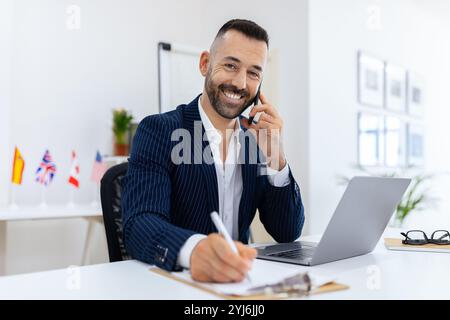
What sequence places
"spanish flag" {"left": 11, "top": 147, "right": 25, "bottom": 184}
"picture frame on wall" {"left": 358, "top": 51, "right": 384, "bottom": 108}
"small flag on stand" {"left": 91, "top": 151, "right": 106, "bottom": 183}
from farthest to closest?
"picture frame on wall" {"left": 358, "top": 51, "right": 384, "bottom": 108}
"small flag on stand" {"left": 91, "top": 151, "right": 106, "bottom": 183}
"spanish flag" {"left": 11, "top": 147, "right": 25, "bottom": 184}

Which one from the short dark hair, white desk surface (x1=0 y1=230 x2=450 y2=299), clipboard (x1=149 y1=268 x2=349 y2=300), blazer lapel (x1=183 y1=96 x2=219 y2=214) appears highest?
the short dark hair

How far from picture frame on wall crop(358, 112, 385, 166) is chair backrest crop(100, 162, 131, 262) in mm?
2727

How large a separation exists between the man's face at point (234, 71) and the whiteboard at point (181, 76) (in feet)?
6.70

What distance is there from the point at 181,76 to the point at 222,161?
→ 2.28 m

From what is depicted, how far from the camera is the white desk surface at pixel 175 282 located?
74 cm

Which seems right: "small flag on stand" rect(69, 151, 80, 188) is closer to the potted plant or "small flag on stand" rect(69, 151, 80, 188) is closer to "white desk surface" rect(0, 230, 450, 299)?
the potted plant

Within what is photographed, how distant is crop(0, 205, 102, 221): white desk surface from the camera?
2318 millimetres

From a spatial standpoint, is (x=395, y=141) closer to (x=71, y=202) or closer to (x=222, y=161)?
(x=71, y=202)

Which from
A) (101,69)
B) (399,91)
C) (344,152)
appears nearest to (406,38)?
(399,91)

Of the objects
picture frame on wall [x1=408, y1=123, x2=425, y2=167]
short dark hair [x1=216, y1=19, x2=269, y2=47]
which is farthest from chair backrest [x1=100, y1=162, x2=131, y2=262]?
picture frame on wall [x1=408, y1=123, x2=425, y2=167]

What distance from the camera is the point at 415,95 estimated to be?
4.55 metres

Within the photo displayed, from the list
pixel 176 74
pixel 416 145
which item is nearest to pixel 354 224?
pixel 176 74

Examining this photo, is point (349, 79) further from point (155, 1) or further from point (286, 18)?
point (155, 1)

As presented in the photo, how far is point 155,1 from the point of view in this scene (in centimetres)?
359
